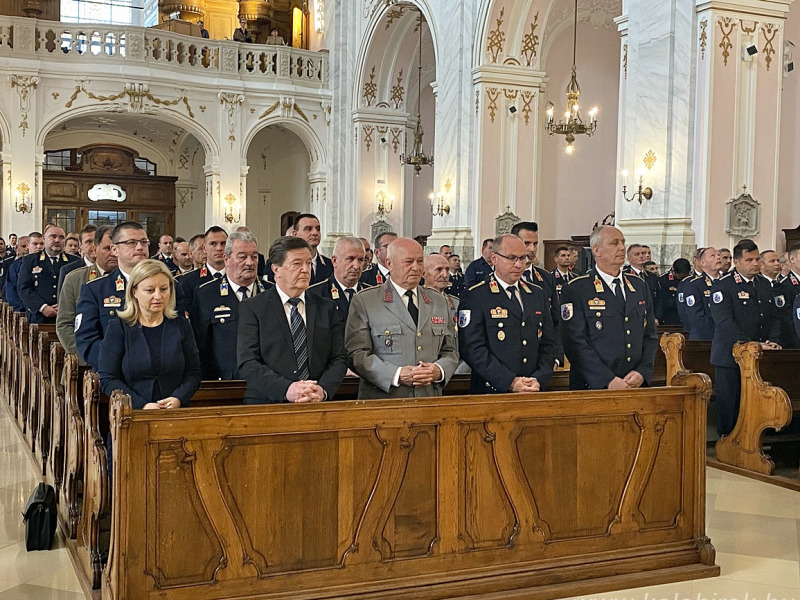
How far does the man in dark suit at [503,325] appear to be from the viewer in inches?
168

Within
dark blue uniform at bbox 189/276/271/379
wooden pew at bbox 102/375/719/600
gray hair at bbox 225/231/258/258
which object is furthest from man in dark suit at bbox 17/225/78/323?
wooden pew at bbox 102/375/719/600

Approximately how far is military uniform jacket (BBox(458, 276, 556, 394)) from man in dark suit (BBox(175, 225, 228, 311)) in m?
1.65

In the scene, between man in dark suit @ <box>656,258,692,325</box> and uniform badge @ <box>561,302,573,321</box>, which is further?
man in dark suit @ <box>656,258,692,325</box>

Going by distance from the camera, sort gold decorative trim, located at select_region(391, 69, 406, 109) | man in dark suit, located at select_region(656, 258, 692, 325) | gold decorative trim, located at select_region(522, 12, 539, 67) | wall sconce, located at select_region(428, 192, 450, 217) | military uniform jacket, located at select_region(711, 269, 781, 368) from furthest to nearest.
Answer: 1. gold decorative trim, located at select_region(391, 69, 406, 109)
2. wall sconce, located at select_region(428, 192, 450, 217)
3. gold decorative trim, located at select_region(522, 12, 539, 67)
4. man in dark suit, located at select_region(656, 258, 692, 325)
5. military uniform jacket, located at select_region(711, 269, 781, 368)

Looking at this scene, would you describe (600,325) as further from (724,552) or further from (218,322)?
(218,322)

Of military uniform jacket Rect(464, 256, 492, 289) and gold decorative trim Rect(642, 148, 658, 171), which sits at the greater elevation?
gold decorative trim Rect(642, 148, 658, 171)

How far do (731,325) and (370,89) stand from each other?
11.4m

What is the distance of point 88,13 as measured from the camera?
21562 millimetres

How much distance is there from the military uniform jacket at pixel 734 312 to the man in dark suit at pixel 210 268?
342cm

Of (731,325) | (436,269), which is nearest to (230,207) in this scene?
(436,269)

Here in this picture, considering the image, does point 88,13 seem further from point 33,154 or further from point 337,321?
point 337,321

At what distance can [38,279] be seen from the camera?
850 cm

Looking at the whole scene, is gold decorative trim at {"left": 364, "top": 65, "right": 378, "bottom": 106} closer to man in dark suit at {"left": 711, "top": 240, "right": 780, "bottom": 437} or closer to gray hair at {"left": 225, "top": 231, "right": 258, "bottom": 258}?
man in dark suit at {"left": 711, "top": 240, "right": 780, "bottom": 437}

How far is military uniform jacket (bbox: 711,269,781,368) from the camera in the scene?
20.1 ft
